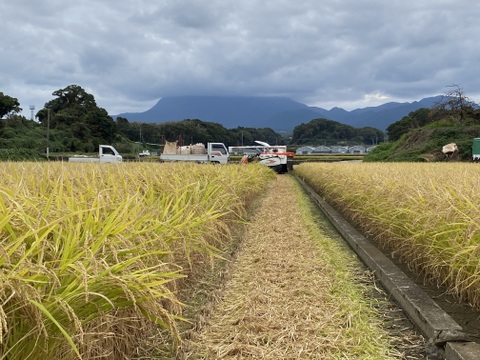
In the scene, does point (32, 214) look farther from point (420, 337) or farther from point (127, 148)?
point (127, 148)

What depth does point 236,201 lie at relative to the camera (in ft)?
18.6

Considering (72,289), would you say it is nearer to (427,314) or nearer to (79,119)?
(427,314)

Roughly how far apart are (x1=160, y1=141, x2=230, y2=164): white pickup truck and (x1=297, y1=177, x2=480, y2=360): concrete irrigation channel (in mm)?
17912

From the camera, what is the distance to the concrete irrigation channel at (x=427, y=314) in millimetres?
2039

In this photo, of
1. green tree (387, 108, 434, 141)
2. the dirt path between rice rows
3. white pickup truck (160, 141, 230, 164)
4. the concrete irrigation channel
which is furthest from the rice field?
green tree (387, 108, 434, 141)

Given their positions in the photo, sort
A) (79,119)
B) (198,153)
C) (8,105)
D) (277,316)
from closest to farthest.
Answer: (277,316)
(198,153)
(8,105)
(79,119)

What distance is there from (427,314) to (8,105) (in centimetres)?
4826

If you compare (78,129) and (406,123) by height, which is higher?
(406,123)

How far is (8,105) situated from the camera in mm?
41344

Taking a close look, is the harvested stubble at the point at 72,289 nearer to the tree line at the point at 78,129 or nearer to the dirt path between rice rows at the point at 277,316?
the dirt path between rice rows at the point at 277,316

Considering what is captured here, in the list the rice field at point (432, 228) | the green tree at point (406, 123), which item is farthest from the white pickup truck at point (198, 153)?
the green tree at point (406, 123)

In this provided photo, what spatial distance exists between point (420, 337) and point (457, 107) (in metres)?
30.5

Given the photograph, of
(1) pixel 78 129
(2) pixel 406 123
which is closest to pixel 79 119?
(1) pixel 78 129

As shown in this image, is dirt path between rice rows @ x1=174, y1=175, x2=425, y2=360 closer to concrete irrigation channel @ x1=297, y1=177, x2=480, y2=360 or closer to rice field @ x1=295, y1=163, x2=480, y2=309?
concrete irrigation channel @ x1=297, y1=177, x2=480, y2=360
